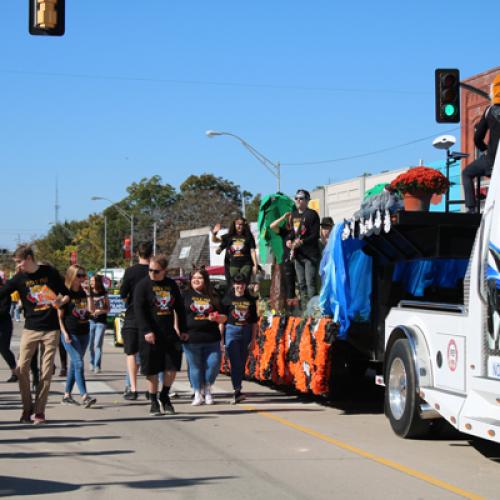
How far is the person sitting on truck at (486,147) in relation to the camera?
32.0 ft

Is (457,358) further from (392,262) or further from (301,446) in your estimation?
(392,262)

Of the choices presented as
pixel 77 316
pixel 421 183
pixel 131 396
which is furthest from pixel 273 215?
pixel 421 183

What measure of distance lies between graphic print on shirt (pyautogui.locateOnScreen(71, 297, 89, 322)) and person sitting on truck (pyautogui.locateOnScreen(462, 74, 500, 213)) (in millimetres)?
5440

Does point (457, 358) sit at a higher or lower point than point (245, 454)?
higher

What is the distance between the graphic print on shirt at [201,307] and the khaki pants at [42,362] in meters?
2.20

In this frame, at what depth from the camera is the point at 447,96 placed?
1575 centimetres

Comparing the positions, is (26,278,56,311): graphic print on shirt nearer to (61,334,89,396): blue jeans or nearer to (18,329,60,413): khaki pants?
(18,329,60,413): khaki pants

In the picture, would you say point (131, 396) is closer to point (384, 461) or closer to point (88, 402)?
point (88, 402)

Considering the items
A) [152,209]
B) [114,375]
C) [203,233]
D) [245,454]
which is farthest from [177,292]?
[152,209]

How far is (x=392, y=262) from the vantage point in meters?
11.1

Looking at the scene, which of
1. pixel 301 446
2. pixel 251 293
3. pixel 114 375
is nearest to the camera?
pixel 301 446

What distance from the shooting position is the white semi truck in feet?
25.0

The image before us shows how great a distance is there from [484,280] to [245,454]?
9.16 feet

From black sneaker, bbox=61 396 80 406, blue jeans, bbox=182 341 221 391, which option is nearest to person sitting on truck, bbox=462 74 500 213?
blue jeans, bbox=182 341 221 391
